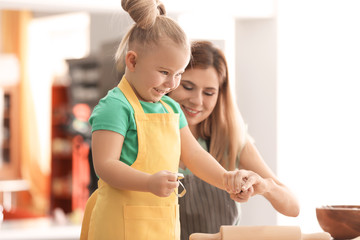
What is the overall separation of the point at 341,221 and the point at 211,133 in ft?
2.13

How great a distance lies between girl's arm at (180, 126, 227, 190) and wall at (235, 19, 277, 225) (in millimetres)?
1837

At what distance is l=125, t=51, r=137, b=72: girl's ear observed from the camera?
3.63 feet

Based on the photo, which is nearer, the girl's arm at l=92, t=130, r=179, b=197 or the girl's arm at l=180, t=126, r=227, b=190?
the girl's arm at l=92, t=130, r=179, b=197

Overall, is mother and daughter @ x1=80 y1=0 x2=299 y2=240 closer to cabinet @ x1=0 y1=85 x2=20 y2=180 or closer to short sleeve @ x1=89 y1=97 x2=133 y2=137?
short sleeve @ x1=89 y1=97 x2=133 y2=137

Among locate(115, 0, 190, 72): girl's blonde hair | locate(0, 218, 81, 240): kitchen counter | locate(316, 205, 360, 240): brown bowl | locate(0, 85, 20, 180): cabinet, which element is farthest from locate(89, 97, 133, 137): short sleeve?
locate(0, 85, 20, 180): cabinet

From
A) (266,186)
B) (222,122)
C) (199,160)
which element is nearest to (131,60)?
(199,160)

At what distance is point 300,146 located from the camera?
9.95ft

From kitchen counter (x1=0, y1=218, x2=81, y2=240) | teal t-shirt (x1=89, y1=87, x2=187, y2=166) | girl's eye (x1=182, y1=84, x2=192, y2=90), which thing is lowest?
kitchen counter (x1=0, y1=218, x2=81, y2=240)

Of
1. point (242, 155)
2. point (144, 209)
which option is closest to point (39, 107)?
point (242, 155)

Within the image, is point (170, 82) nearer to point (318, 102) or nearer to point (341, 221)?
point (341, 221)

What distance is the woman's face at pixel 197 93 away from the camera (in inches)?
68.4

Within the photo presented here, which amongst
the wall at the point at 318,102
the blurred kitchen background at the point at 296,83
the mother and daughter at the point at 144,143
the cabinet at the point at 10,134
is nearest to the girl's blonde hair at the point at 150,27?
the mother and daughter at the point at 144,143

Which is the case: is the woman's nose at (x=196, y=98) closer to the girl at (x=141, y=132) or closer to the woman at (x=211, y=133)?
the woman at (x=211, y=133)

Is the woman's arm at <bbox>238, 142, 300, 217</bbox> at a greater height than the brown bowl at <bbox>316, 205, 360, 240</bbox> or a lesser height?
greater
